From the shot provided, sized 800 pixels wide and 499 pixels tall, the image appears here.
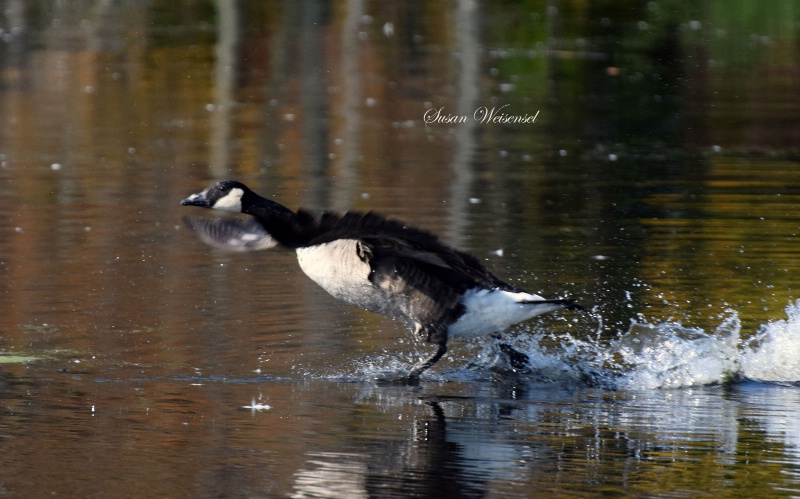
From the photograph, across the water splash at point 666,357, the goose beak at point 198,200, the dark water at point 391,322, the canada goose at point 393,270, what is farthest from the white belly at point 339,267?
the water splash at point 666,357

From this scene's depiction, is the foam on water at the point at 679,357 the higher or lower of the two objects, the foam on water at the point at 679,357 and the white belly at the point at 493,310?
the lower

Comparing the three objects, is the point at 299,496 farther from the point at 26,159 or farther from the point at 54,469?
the point at 26,159

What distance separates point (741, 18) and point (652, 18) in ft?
6.22

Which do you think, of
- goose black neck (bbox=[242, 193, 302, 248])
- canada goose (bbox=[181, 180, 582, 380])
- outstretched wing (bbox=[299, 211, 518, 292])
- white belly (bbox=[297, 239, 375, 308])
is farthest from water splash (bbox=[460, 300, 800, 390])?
goose black neck (bbox=[242, 193, 302, 248])

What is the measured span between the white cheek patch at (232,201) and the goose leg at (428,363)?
4.34 feet

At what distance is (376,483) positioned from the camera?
194 inches

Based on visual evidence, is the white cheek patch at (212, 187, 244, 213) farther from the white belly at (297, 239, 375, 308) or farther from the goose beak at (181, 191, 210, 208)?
the white belly at (297, 239, 375, 308)

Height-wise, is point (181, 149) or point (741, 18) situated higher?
point (741, 18)

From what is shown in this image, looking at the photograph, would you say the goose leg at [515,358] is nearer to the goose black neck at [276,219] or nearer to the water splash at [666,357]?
the water splash at [666,357]

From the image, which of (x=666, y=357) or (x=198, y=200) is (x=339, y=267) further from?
(x=666, y=357)

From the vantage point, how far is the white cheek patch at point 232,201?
23.6 ft

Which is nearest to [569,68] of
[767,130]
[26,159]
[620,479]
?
[767,130]

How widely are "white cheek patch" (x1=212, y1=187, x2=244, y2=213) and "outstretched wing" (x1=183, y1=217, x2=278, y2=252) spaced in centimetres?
11

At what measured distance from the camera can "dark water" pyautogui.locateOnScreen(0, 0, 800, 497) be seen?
5293 mm
